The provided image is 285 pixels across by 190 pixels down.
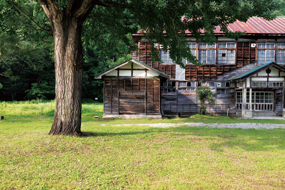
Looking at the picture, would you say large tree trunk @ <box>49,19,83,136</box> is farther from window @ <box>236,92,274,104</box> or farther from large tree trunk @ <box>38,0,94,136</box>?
window @ <box>236,92,274,104</box>

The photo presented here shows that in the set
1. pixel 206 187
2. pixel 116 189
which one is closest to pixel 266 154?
pixel 206 187

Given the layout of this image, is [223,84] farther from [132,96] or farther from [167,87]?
[132,96]

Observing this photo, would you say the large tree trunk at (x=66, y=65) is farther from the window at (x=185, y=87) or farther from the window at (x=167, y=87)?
the window at (x=185, y=87)

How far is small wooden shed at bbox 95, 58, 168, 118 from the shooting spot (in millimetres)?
17891

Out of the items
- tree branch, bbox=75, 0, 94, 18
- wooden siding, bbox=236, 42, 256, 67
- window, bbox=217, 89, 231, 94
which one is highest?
wooden siding, bbox=236, 42, 256, 67

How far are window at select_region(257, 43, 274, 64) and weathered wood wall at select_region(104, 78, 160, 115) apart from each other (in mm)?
10698

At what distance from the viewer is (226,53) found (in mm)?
20484

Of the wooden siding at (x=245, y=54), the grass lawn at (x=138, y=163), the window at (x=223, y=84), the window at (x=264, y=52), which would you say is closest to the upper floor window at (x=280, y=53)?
the window at (x=264, y=52)

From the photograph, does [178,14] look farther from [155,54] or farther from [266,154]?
[266,154]

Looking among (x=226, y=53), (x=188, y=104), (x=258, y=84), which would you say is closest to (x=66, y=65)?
(x=188, y=104)

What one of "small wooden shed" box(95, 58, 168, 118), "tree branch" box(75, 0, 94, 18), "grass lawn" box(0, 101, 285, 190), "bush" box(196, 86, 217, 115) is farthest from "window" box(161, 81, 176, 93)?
"tree branch" box(75, 0, 94, 18)

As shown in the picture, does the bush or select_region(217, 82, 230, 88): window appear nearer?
the bush

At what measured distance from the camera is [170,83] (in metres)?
20.4

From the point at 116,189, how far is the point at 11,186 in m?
1.90
